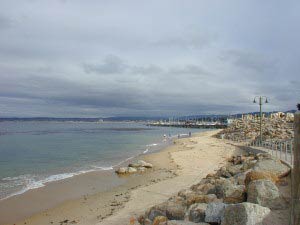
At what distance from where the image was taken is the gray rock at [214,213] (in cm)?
726

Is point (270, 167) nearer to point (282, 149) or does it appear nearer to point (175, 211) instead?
point (175, 211)

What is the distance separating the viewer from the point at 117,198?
1603 centimetres

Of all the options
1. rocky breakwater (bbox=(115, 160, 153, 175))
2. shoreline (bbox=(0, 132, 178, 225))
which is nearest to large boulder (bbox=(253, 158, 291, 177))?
shoreline (bbox=(0, 132, 178, 225))

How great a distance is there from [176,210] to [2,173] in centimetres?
1924

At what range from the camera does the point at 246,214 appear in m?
5.98

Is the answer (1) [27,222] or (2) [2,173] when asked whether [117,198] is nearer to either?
(1) [27,222]

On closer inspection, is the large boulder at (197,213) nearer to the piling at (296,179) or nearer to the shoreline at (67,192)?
the piling at (296,179)

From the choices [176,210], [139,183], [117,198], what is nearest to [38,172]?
[139,183]

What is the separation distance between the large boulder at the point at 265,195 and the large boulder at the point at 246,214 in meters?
0.64

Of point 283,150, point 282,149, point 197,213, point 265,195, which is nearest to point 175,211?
point 197,213

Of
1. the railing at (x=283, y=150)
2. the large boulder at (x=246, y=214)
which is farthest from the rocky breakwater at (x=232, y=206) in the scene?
the railing at (x=283, y=150)

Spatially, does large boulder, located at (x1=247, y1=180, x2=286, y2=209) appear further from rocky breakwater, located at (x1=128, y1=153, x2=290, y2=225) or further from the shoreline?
the shoreline

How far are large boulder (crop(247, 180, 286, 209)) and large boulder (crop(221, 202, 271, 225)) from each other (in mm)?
641

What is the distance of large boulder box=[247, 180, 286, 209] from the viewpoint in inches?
275
